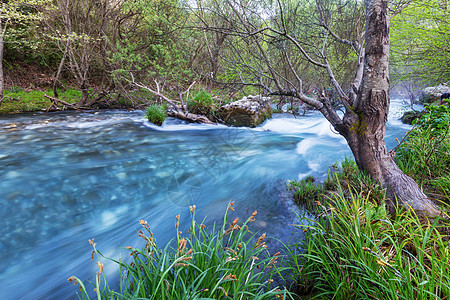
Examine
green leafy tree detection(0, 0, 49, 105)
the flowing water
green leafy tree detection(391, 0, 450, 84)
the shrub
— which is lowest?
the flowing water

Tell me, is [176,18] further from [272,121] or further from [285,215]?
[285,215]

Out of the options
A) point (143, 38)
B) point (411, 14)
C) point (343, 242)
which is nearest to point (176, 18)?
point (143, 38)

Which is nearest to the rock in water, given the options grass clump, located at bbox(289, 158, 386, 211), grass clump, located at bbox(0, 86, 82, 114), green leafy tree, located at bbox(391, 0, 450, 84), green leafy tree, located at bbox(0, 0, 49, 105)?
green leafy tree, located at bbox(391, 0, 450, 84)

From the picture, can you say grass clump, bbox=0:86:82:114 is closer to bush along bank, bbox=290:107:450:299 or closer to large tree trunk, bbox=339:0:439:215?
bush along bank, bbox=290:107:450:299

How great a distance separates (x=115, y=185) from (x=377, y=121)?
14.3 ft

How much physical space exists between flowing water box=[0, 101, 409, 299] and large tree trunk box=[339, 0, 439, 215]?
1.23 m

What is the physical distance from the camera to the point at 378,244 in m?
1.66

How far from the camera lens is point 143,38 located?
1329cm

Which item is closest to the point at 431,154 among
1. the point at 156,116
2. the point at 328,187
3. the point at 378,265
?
the point at 328,187

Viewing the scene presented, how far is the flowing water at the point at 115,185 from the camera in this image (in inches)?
101

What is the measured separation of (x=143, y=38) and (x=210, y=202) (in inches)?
512

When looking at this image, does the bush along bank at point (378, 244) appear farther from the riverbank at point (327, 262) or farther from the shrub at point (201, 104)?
the shrub at point (201, 104)

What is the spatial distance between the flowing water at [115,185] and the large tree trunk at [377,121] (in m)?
1.23

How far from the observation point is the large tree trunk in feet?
8.22
